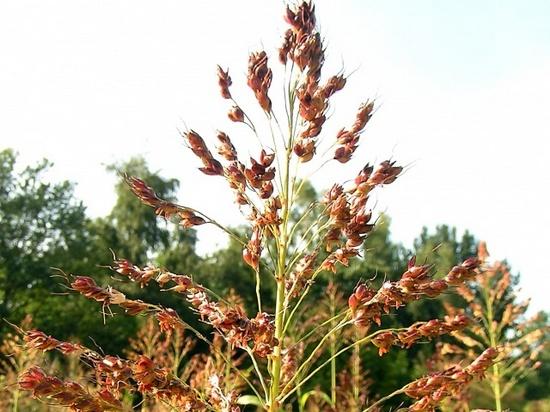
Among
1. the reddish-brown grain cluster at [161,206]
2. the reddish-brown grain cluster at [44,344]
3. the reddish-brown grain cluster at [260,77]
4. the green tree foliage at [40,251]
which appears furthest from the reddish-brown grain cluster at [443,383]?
the green tree foliage at [40,251]

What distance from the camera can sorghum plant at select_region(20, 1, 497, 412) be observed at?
227 cm

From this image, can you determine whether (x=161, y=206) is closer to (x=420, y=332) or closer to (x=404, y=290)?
(x=404, y=290)

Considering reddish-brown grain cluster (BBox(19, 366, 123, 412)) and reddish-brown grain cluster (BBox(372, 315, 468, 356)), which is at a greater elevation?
reddish-brown grain cluster (BBox(372, 315, 468, 356))

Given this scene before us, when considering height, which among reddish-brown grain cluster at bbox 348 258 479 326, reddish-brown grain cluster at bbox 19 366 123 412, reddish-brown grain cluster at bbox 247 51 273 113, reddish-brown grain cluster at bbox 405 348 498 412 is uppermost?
reddish-brown grain cluster at bbox 247 51 273 113

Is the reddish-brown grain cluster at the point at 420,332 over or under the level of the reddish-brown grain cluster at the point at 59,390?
over

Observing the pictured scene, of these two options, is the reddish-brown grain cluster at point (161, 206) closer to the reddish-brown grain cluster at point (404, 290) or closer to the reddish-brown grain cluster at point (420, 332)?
the reddish-brown grain cluster at point (404, 290)

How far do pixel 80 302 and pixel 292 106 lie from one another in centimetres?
3356

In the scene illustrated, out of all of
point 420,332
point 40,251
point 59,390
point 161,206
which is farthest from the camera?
point 40,251

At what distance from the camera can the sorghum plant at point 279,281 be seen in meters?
2.27

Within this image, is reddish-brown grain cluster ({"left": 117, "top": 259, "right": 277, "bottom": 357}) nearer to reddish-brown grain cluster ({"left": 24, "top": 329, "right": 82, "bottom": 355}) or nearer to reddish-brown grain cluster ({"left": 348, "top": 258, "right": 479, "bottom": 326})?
reddish-brown grain cluster ({"left": 24, "top": 329, "right": 82, "bottom": 355})

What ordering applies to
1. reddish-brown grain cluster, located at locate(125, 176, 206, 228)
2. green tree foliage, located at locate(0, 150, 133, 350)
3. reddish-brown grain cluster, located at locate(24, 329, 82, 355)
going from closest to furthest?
reddish-brown grain cluster, located at locate(24, 329, 82, 355)
reddish-brown grain cluster, located at locate(125, 176, 206, 228)
green tree foliage, located at locate(0, 150, 133, 350)

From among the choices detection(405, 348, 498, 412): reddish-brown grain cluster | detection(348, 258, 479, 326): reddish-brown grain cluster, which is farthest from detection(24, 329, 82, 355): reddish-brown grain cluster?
detection(405, 348, 498, 412): reddish-brown grain cluster

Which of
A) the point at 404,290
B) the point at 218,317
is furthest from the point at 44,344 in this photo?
the point at 404,290

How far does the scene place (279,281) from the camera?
8.66ft
